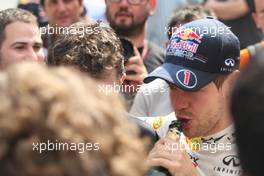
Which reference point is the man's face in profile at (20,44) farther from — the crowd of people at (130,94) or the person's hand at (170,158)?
the person's hand at (170,158)

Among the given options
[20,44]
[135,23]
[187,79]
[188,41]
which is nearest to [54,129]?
[187,79]

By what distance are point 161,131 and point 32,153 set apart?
174cm

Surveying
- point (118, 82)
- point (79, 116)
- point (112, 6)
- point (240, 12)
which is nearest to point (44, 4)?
point (112, 6)

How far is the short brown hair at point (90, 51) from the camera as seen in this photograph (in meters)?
Result: 2.92

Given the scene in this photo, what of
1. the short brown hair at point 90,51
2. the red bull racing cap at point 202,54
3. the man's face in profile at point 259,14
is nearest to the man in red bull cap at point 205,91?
the red bull racing cap at point 202,54

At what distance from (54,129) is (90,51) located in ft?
5.64

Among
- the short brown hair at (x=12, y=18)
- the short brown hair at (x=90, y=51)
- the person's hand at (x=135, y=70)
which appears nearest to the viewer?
the short brown hair at (x=90, y=51)

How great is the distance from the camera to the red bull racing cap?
3143mm

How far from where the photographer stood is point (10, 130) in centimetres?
127

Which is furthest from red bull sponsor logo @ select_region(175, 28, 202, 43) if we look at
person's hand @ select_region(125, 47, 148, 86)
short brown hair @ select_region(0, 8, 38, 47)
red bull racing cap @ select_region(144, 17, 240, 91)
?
short brown hair @ select_region(0, 8, 38, 47)

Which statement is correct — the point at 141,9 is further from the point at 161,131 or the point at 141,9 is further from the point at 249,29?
the point at 161,131

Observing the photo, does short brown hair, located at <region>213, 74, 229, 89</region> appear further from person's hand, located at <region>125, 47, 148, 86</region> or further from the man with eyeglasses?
the man with eyeglasses

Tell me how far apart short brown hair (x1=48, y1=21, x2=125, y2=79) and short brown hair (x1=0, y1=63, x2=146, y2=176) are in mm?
1562

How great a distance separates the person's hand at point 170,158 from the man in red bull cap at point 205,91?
3 centimetres
